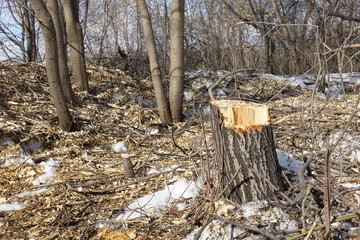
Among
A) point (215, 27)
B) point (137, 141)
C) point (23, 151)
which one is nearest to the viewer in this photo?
point (23, 151)

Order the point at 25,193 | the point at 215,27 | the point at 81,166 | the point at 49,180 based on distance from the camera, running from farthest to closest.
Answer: the point at 215,27
the point at 81,166
the point at 49,180
the point at 25,193

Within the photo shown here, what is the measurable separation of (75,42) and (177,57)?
2.16m

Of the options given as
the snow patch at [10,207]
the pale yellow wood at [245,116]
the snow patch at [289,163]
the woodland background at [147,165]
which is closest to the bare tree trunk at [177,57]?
the woodland background at [147,165]

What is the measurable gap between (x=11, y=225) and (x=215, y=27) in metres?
13.3

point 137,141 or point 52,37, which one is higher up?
point 52,37

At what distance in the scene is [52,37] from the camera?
4035 millimetres

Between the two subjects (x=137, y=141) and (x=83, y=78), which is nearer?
(x=137, y=141)

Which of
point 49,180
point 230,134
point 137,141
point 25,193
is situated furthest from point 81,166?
point 230,134

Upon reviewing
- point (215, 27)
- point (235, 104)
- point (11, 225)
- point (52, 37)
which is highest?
point (215, 27)

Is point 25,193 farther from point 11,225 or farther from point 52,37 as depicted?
point 52,37

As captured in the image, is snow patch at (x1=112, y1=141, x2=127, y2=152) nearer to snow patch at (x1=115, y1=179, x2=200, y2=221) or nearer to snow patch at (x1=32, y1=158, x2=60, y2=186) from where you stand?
snow patch at (x1=32, y1=158, x2=60, y2=186)

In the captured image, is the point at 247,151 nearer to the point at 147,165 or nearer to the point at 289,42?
the point at 147,165

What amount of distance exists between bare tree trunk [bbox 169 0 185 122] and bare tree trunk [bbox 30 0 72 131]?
195 centimetres

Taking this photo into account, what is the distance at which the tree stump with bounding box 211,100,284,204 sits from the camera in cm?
213
